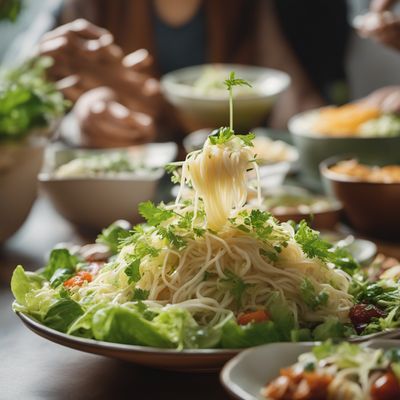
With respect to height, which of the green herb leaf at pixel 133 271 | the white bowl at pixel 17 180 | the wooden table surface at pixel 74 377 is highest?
the green herb leaf at pixel 133 271

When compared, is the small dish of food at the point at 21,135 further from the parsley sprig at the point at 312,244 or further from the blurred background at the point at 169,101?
the parsley sprig at the point at 312,244

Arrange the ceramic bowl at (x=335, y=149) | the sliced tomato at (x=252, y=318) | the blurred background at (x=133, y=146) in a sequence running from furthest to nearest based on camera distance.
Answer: the ceramic bowl at (x=335, y=149), the blurred background at (x=133, y=146), the sliced tomato at (x=252, y=318)

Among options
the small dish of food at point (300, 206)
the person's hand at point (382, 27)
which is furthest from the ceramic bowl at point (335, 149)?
the person's hand at point (382, 27)

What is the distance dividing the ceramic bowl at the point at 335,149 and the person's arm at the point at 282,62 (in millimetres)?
1576

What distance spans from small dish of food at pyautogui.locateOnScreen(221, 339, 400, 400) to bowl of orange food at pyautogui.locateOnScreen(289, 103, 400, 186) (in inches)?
75.6

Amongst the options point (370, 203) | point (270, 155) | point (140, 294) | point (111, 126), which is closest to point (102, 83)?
point (111, 126)

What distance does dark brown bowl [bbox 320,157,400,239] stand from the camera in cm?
283

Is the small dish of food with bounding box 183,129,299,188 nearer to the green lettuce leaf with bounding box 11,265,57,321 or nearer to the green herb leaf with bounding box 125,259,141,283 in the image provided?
the green lettuce leaf with bounding box 11,265,57,321

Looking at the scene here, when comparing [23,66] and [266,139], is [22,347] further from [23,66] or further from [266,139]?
[266,139]

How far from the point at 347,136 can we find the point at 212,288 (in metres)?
1.78

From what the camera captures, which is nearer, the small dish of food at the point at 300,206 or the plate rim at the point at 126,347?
the plate rim at the point at 126,347

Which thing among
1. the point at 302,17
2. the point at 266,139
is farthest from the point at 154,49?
the point at 266,139

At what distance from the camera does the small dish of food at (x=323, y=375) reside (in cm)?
129

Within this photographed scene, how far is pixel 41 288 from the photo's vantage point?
1899 mm
